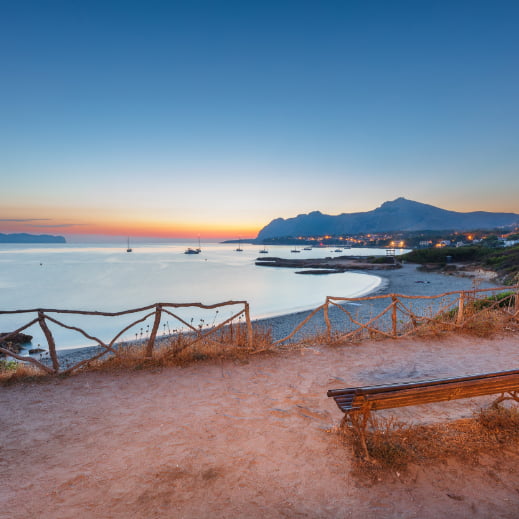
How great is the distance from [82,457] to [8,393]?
119 inches

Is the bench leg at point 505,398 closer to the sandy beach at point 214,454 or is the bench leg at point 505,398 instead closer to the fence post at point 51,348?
the sandy beach at point 214,454

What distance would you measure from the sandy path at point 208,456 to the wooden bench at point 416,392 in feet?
1.88

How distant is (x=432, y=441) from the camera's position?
3.64 meters

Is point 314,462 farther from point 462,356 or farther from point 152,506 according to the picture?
point 462,356

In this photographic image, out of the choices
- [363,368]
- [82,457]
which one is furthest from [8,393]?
[363,368]

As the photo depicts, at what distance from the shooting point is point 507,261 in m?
34.5

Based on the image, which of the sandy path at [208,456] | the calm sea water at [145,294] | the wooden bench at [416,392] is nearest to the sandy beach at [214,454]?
the sandy path at [208,456]

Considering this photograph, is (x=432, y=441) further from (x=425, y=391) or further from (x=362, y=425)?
(x=362, y=425)

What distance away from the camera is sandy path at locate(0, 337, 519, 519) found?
281 cm

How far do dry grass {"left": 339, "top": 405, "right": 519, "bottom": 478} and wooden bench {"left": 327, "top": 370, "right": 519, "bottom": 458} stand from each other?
17cm

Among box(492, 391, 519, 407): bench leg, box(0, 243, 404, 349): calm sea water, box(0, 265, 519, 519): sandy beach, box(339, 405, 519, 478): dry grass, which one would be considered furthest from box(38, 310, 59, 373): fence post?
box(0, 243, 404, 349): calm sea water

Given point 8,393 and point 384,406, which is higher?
point 384,406

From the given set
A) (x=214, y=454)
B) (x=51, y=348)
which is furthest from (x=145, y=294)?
(x=214, y=454)

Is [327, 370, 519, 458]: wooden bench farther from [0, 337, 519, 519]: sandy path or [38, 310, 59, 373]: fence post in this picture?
[38, 310, 59, 373]: fence post
